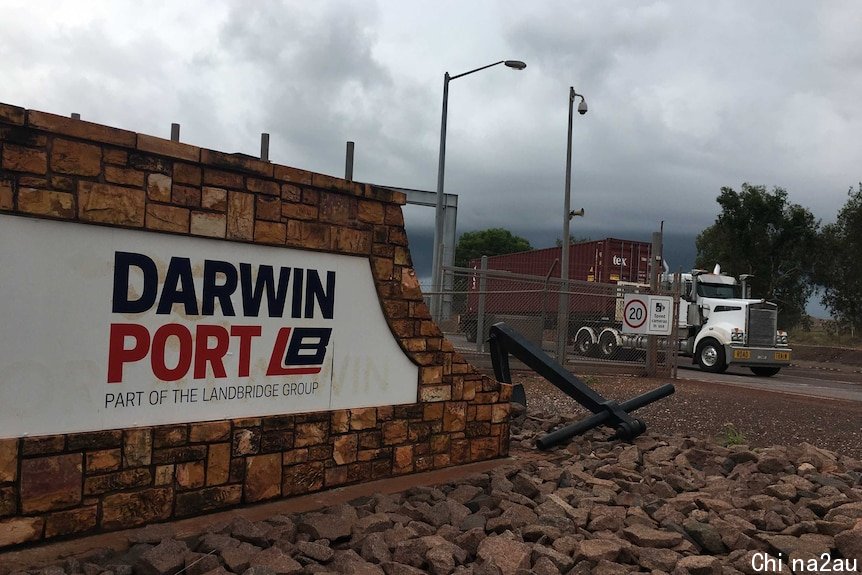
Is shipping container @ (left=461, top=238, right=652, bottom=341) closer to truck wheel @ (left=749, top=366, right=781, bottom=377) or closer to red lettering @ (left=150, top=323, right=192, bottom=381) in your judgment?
truck wheel @ (left=749, top=366, right=781, bottom=377)

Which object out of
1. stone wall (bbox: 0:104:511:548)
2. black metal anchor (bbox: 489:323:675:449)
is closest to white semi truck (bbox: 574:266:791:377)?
black metal anchor (bbox: 489:323:675:449)

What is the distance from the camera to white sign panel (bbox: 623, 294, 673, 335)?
13.6 meters

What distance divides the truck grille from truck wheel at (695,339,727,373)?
2.54 feet

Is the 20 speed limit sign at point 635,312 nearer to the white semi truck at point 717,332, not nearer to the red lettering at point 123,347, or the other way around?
the white semi truck at point 717,332

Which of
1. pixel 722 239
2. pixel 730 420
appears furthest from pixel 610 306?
pixel 722 239

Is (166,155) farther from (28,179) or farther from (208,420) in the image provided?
(208,420)

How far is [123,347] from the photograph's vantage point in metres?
3.59

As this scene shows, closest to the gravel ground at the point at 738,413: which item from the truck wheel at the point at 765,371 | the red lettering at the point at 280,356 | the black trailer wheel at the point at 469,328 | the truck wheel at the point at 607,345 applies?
the red lettering at the point at 280,356

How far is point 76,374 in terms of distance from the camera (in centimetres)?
343

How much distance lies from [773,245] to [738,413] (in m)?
30.6

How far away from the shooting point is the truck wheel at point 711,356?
18.9 m

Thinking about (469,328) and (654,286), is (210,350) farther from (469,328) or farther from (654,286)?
(469,328)

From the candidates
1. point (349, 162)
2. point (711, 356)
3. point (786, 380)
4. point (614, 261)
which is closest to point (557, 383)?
point (349, 162)

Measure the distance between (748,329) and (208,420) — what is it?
17.3 metres
